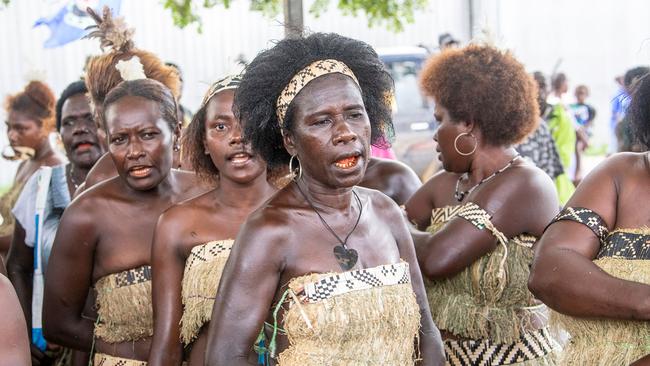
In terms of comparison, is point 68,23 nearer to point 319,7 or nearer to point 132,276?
point 319,7

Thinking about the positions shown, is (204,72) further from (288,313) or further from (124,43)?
(288,313)

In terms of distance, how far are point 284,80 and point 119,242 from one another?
1470 mm

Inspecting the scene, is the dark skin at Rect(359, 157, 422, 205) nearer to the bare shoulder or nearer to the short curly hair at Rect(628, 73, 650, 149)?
the bare shoulder

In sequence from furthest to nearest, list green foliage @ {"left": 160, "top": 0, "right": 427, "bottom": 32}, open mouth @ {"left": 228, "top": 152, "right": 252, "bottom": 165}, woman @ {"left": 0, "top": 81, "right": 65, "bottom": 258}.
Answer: green foliage @ {"left": 160, "top": 0, "right": 427, "bottom": 32} < woman @ {"left": 0, "top": 81, "right": 65, "bottom": 258} < open mouth @ {"left": 228, "top": 152, "right": 252, "bottom": 165}

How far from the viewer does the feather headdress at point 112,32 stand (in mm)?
5508

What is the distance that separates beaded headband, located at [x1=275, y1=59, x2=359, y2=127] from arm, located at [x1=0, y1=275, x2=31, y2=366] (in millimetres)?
1083

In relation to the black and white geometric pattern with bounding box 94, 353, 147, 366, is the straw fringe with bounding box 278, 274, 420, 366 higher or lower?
higher

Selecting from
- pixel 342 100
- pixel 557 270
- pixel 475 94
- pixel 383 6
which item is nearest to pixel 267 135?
pixel 342 100

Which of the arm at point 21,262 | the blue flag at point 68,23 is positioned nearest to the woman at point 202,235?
the arm at point 21,262

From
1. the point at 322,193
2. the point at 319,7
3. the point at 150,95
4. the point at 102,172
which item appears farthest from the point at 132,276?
the point at 319,7

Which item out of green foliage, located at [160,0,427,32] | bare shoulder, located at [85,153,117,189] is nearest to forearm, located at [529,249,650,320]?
bare shoulder, located at [85,153,117,189]

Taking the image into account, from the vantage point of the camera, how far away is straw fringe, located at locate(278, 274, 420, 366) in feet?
10.1

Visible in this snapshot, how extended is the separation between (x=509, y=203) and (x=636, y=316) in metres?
1.40

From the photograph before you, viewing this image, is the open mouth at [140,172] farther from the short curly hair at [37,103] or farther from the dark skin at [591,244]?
the short curly hair at [37,103]
